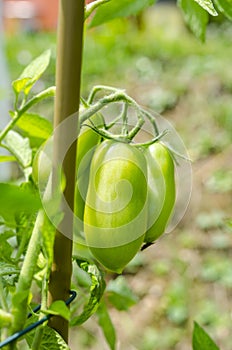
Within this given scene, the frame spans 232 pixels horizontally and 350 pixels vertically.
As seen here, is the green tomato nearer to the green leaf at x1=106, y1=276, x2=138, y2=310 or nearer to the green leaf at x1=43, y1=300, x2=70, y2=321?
the green leaf at x1=43, y1=300, x2=70, y2=321

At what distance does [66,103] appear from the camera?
407mm

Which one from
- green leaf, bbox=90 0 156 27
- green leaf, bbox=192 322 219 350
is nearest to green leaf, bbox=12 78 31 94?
green leaf, bbox=90 0 156 27

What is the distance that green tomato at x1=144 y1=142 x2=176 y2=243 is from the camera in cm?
45

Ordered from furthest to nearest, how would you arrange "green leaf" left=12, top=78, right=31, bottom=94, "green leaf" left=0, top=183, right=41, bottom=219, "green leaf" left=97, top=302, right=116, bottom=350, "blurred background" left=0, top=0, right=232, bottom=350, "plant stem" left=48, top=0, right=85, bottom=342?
"blurred background" left=0, top=0, right=232, bottom=350, "green leaf" left=97, top=302, right=116, bottom=350, "green leaf" left=12, top=78, right=31, bottom=94, "plant stem" left=48, top=0, right=85, bottom=342, "green leaf" left=0, top=183, right=41, bottom=219

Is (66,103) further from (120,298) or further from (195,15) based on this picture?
(120,298)

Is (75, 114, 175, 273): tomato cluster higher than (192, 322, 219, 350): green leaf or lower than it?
higher

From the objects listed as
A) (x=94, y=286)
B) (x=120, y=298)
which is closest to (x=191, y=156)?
(x=120, y=298)

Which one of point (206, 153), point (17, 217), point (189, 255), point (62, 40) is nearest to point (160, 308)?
point (189, 255)

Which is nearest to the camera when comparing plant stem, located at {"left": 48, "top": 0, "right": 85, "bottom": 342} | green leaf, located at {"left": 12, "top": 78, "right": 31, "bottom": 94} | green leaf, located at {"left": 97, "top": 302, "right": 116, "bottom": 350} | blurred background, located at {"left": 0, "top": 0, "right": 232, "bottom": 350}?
plant stem, located at {"left": 48, "top": 0, "right": 85, "bottom": 342}

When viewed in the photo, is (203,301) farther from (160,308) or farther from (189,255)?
(189,255)

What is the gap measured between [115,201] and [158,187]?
1.4 inches

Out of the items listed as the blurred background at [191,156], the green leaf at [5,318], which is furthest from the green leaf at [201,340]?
the green leaf at [5,318]

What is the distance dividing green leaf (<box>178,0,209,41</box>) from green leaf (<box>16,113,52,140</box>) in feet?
0.48

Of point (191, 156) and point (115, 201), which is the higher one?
point (115, 201)
